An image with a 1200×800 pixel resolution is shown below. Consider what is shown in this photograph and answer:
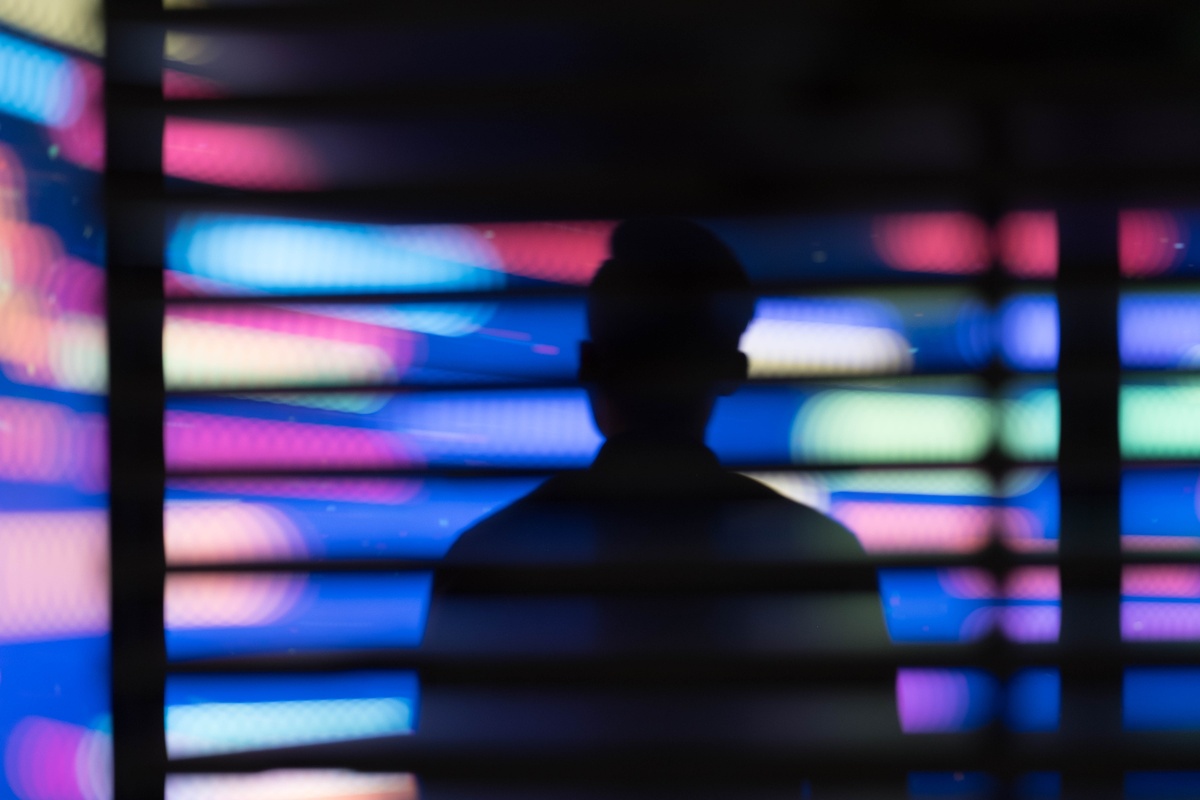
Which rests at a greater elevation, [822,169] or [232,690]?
[822,169]

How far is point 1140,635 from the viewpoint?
1864mm

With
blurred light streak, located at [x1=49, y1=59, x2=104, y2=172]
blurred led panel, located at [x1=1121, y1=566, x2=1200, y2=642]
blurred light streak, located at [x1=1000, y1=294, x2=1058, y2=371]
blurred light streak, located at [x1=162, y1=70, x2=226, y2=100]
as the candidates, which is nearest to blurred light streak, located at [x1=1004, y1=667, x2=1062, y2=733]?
blurred led panel, located at [x1=1121, y1=566, x2=1200, y2=642]

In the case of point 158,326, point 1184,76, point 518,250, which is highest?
point 1184,76

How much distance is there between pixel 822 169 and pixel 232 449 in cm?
123

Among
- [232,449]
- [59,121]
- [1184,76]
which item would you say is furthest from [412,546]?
[1184,76]

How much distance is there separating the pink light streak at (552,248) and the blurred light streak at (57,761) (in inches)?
47.5

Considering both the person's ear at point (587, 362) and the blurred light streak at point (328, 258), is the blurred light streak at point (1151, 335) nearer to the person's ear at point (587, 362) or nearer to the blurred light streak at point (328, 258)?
the person's ear at point (587, 362)

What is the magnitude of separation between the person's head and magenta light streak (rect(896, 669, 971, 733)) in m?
0.61

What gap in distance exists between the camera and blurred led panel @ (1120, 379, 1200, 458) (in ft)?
6.04

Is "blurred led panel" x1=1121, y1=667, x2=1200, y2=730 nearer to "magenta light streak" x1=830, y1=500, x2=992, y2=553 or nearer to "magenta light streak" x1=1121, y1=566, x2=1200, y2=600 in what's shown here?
"magenta light streak" x1=1121, y1=566, x2=1200, y2=600

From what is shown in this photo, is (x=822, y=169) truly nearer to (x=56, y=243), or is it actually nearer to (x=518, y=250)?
(x=518, y=250)

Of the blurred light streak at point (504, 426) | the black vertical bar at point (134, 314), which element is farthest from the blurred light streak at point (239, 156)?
the blurred light streak at point (504, 426)

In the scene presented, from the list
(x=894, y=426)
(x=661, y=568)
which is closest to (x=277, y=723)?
(x=661, y=568)

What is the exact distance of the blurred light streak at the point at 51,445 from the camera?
6.17ft
